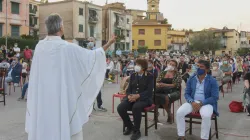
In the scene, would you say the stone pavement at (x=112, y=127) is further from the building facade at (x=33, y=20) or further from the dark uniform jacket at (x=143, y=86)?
the building facade at (x=33, y=20)

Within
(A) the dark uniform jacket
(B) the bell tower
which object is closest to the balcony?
(B) the bell tower

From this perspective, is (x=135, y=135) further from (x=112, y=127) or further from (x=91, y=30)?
(x=91, y=30)

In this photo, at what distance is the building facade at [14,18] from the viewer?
33.1 meters

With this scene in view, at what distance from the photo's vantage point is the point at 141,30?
67.6 meters

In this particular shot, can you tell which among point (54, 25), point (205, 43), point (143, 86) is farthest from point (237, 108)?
point (205, 43)

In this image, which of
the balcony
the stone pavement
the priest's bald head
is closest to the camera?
the priest's bald head

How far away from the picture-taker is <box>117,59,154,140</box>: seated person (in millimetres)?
5914

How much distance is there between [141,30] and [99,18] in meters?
20.8

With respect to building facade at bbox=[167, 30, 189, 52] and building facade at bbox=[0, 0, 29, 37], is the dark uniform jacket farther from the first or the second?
building facade at bbox=[167, 30, 189, 52]

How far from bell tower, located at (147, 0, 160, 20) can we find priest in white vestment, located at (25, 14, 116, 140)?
238ft

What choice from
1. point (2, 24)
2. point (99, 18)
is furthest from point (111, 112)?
point (99, 18)

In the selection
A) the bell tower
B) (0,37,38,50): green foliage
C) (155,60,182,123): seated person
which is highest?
the bell tower

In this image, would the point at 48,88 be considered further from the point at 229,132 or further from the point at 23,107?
the point at 23,107

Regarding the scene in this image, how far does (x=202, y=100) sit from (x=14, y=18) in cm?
3247
